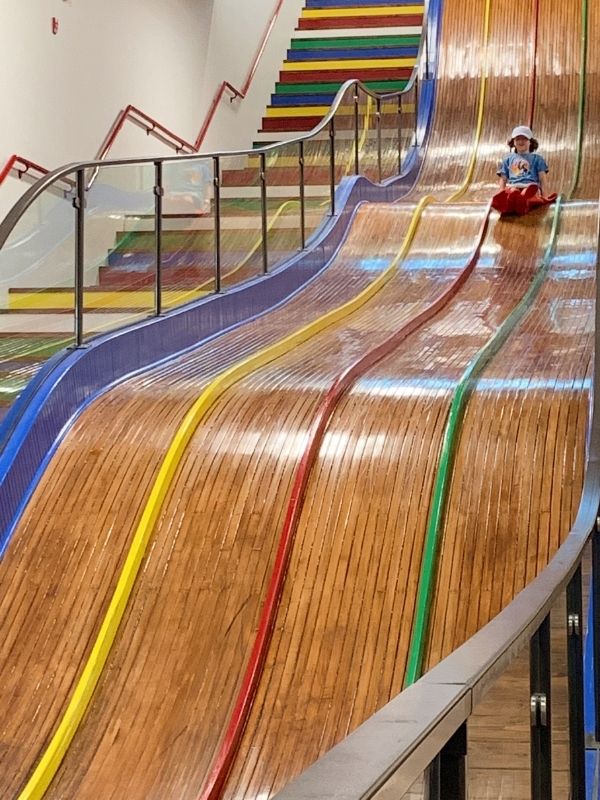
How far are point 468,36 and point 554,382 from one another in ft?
26.6

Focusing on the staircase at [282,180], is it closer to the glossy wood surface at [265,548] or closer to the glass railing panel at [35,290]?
the glass railing panel at [35,290]

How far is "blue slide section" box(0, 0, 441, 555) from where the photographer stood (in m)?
4.84

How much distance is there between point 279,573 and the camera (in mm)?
4348

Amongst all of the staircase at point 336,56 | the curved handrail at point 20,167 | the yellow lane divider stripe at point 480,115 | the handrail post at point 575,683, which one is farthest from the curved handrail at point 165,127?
the handrail post at point 575,683

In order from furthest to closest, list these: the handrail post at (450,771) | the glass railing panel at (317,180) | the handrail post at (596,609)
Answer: the glass railing panel at (317,180)
the handrail post at (596,609)
the handrail post at (450,771)

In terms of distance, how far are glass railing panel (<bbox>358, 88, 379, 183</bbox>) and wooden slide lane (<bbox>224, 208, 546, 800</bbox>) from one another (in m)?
4.39

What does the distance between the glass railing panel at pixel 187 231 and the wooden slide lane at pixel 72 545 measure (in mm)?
640

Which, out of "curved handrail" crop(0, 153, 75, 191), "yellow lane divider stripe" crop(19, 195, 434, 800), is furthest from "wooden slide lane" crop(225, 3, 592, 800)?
"curved handrail" crop(0, 153, 75, 191)

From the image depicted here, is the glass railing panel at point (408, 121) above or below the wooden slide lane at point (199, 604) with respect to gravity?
above

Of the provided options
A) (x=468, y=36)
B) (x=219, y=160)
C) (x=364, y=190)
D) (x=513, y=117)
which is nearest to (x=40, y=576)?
(x=219, y=160)

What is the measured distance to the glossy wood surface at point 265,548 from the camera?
150 inches

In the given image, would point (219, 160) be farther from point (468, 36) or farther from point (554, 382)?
point (468, 36)

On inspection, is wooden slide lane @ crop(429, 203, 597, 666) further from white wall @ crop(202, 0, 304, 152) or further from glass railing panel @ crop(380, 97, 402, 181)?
white wall @ crop(202, 0, 304, 152)

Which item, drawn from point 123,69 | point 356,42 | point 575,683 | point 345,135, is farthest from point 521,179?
point 575,683
